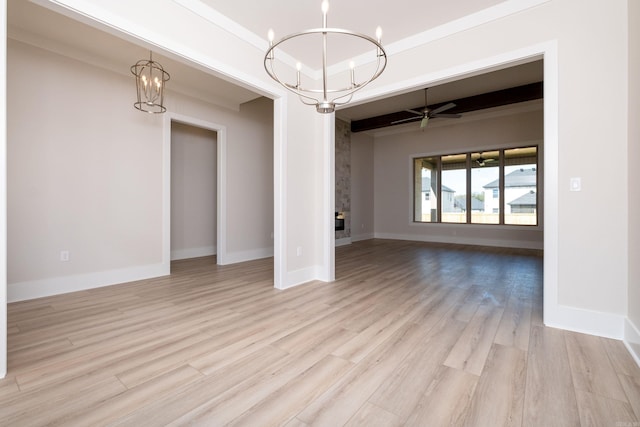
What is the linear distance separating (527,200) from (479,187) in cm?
113

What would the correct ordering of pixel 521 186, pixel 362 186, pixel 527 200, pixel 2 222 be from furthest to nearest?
pixel 362 186, pixel 521 186, pixel 527 200, pixel 2 222

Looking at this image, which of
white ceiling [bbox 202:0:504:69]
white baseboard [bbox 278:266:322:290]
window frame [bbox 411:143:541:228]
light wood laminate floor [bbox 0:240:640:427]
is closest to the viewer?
light wood laminate floor [bbox 0:240:640:427]

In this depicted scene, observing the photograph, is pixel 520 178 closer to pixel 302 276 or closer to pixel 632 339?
pixel 632 339

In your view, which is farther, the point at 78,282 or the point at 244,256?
the point at 244,256

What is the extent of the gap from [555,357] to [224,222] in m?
4.80

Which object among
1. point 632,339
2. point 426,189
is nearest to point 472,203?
point 426,189

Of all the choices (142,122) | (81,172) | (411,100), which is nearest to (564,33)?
(411,100)

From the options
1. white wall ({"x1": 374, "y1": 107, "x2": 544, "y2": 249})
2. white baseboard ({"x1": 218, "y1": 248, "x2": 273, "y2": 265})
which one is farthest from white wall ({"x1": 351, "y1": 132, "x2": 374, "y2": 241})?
white baseboard ({"x1": 218, "y1": 248, "x2": 273, "y2": 265})

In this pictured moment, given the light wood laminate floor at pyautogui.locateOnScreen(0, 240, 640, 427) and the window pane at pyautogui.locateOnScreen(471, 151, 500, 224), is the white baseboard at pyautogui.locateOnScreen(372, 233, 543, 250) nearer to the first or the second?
the window pane at pyautogui.locateOnScreen(471, 151, 500, 224)

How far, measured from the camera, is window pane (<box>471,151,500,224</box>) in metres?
7.54

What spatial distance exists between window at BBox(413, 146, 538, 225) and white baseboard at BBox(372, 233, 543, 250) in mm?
478

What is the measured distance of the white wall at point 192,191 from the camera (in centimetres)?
550

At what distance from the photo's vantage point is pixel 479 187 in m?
7.81

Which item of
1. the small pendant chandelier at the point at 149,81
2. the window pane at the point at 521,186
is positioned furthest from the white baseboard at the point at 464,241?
the small pendant chandelier at the point at 149,81
